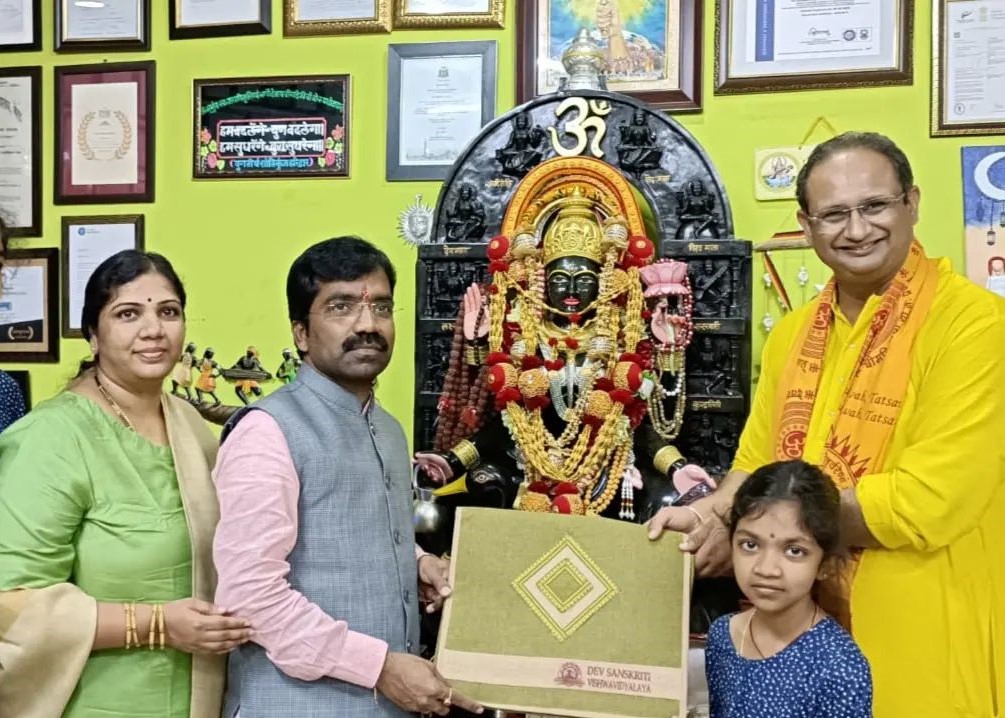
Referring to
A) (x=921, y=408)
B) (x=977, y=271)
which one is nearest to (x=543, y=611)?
(x=921, y=408)

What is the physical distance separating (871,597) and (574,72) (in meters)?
1.84

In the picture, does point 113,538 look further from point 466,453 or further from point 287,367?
point 287,367

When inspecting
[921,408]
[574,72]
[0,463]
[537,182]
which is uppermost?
[574,72]

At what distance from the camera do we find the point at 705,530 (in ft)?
6.70

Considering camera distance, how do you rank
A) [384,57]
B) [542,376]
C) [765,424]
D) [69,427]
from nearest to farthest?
[69,427] < [765,424] < [542,376] < [384,57]

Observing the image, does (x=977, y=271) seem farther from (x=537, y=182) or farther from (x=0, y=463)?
(x=0, y=463)

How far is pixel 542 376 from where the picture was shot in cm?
276

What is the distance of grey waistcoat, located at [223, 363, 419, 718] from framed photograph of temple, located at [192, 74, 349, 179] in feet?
6.45

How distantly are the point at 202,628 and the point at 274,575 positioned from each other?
207 millimetres

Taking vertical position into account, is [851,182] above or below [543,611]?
above

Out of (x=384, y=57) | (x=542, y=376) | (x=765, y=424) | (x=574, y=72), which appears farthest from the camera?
(x=384, y=57)

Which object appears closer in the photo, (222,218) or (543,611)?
(543,611)

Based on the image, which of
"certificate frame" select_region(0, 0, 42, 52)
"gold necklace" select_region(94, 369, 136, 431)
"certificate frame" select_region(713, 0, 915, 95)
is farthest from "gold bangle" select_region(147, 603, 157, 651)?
"certificate frame" select_region(0, 0, 42, 52)

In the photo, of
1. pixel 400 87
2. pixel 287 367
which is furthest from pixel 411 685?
pixel 400 87
